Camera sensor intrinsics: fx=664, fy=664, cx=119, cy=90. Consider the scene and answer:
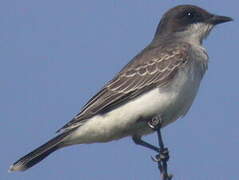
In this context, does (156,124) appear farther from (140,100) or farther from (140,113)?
(140,100)

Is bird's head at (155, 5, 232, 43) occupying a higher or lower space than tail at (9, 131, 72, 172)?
higher

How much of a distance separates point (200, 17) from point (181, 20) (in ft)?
1.03

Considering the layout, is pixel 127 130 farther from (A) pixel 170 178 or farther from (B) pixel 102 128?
(A) pixel 170 178

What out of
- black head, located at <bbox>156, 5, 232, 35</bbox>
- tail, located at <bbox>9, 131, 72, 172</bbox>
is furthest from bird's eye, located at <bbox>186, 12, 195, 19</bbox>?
tail, located at <bbox>9, 131, 72, 172</bbox>

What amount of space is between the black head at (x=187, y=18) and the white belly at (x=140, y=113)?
181 centimetres

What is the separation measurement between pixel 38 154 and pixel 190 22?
3.47m

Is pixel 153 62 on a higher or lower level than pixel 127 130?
higher

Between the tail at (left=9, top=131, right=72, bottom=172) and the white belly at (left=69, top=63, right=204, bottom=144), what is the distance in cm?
20

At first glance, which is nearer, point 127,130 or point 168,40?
point 127,130

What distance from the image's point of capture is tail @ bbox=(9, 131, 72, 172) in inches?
343

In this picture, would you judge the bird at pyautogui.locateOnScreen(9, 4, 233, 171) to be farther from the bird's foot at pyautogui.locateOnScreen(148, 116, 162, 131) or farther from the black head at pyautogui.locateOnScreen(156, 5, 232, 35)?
the black head at pyautogui.locateOnScreen(156, 5, 232, 35)

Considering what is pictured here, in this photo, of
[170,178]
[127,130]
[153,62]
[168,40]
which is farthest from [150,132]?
[170,178]

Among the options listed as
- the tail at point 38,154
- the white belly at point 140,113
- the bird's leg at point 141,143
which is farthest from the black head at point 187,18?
the tail at point 38,154

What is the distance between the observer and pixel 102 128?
8.77m
